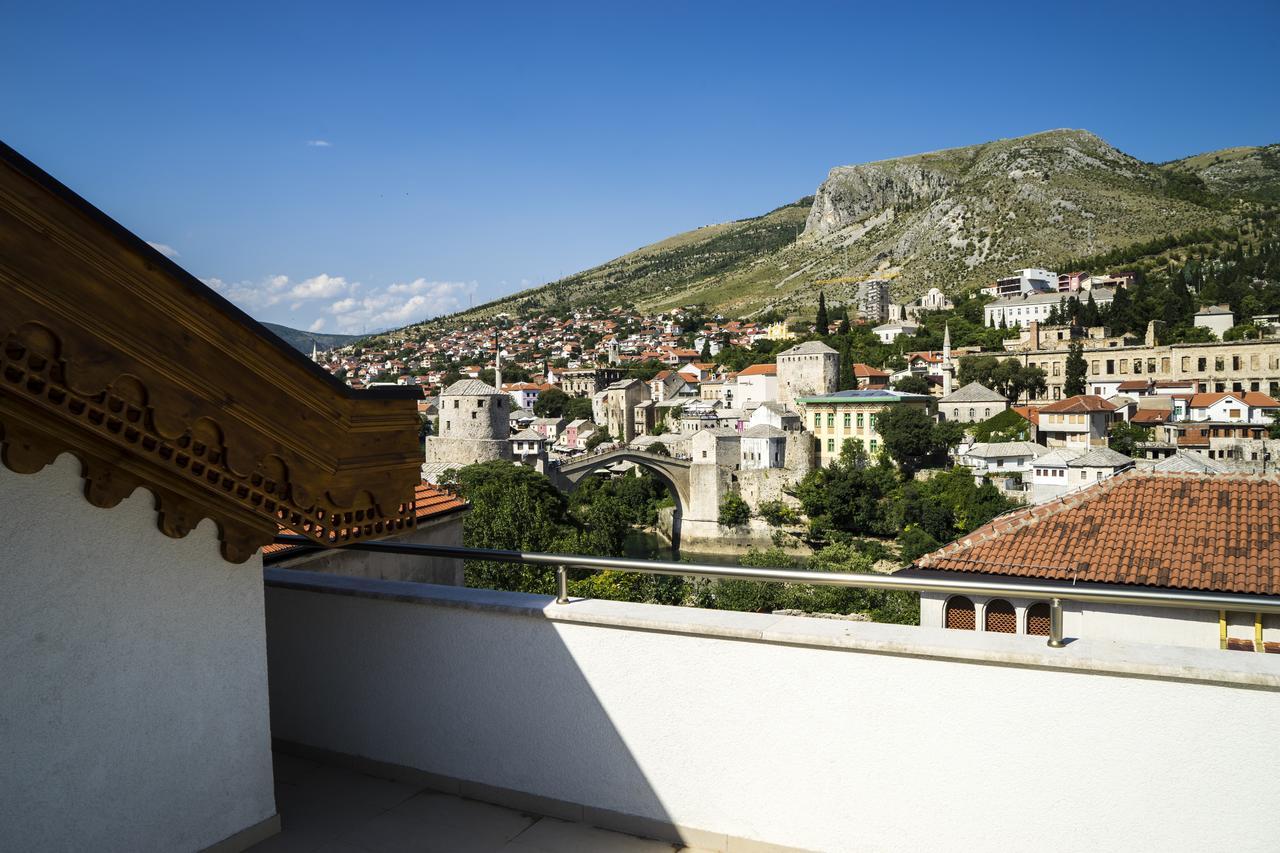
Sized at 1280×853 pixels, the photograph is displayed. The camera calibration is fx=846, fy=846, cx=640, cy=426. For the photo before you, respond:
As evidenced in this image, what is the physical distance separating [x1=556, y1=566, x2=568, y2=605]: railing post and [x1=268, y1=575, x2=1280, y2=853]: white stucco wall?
4cm

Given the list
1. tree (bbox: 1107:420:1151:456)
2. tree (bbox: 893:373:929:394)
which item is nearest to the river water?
tree (bbox: 893:373:929:394)

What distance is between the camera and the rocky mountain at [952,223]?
85562mm

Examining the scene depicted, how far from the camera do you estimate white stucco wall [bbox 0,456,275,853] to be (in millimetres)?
1827

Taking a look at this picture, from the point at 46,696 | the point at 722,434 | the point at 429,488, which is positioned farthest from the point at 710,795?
the point at 722,434

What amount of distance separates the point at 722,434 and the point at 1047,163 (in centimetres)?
7000

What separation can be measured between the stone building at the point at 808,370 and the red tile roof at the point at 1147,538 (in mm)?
48771

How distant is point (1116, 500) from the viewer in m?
10.1

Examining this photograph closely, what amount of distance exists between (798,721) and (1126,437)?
50.3 m

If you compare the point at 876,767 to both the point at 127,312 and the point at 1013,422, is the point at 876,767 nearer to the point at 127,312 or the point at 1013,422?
the point at 127,312

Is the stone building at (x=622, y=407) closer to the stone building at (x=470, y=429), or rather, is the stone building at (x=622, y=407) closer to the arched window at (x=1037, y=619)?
the stone building at (x=470, y=429)

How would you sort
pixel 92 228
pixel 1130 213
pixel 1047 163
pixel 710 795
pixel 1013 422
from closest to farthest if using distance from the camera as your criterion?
pixel 92 228
pixel 710 795
pixel 1013 422
pixel 1130 213
pixel 1047 163

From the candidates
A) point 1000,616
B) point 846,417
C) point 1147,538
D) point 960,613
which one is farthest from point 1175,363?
point 1000,616

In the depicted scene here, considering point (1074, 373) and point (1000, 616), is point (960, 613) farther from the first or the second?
point (1074, 373)

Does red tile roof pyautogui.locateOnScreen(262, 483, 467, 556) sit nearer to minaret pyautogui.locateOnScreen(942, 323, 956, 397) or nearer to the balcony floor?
the balcony floor
